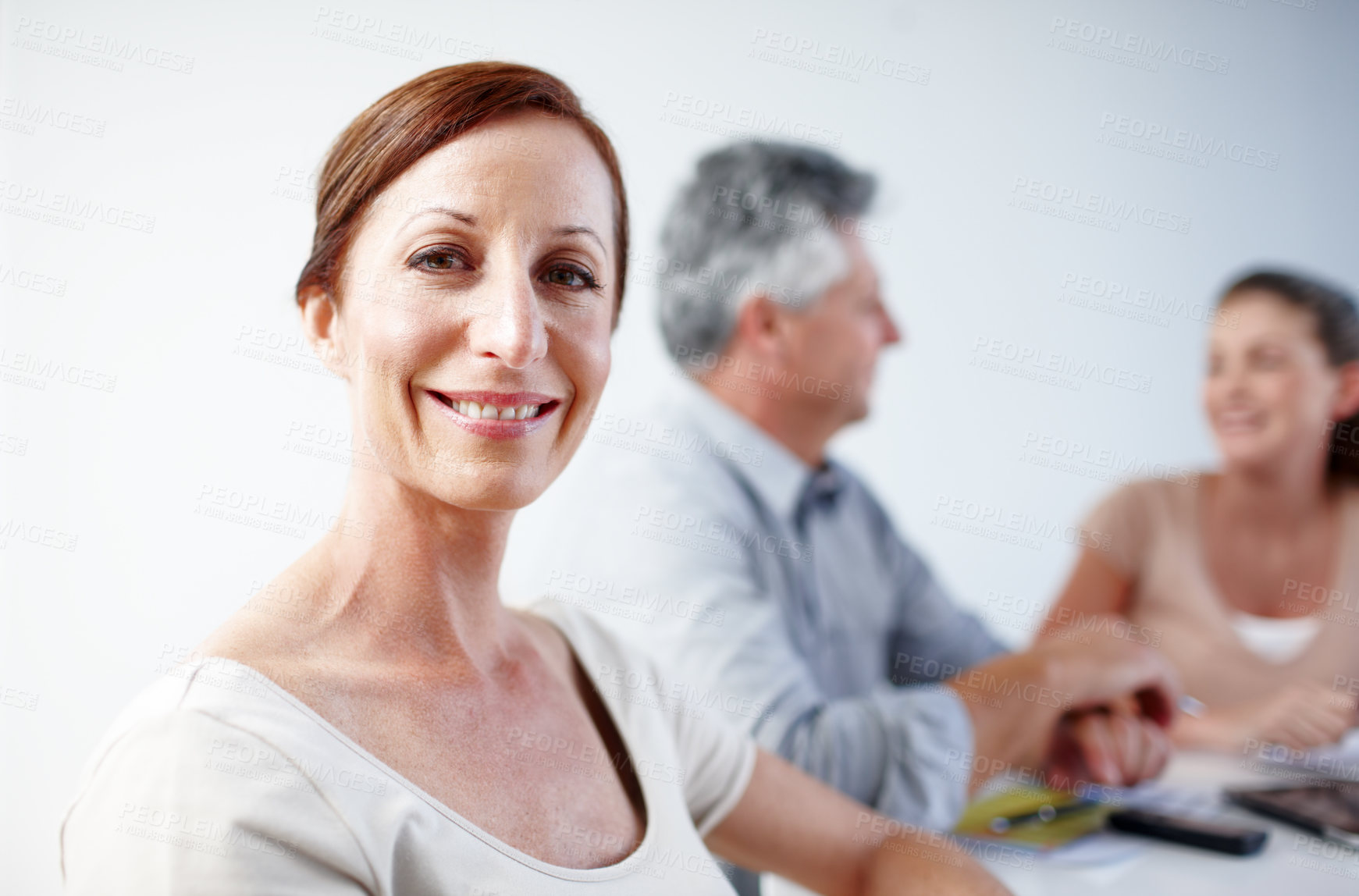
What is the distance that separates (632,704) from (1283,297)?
182 cm

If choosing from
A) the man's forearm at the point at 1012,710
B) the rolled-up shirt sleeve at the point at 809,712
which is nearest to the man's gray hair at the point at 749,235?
the rolled-up shirt sleeve at the point at 809,712

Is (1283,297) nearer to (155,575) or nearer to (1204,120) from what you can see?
(1204,120)

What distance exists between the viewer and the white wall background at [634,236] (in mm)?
1262

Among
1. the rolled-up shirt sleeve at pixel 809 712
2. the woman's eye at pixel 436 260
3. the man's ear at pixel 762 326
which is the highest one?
the man's ear at pixel 762 326

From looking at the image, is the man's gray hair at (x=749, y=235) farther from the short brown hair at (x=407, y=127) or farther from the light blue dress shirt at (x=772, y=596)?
the short brown hair at (x=407, y=127)

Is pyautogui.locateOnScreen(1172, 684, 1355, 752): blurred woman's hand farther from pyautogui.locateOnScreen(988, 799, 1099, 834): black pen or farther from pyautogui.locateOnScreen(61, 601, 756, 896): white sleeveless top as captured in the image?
pyautogui.locateOnScreen(61, 601, 756, 896): white sleeveless top

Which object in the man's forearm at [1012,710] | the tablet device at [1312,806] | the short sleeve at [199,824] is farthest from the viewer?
the man's forearm at [1012,710]

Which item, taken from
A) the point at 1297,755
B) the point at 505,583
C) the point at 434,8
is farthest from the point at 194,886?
the point at 1297,755

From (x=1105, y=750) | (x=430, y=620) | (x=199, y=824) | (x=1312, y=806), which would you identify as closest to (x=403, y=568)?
(x=430, y=620)

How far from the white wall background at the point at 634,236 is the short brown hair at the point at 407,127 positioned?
0.75 feet

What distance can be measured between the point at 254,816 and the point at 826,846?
604 millimetres

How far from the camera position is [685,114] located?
1873 mm

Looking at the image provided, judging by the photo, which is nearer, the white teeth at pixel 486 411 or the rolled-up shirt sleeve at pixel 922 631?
the white teeth at pixel 486 411

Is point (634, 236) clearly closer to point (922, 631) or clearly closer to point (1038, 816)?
point (922, 631)
